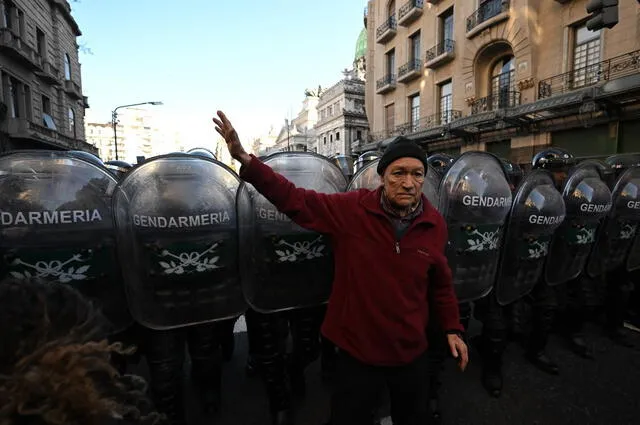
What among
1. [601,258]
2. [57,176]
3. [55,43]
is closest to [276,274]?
[57,176]

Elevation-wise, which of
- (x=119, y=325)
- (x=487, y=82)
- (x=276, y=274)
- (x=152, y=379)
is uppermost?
(x=487, y=82)

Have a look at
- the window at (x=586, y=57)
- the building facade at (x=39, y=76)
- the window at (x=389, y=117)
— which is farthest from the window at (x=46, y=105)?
the window at (x=586, y=57)

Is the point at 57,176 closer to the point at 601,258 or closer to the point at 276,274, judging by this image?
the point at 276,274

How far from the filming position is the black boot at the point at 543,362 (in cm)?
319

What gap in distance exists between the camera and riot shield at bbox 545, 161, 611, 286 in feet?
9.80

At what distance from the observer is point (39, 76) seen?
2294 centimetres

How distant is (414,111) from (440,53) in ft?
14.6

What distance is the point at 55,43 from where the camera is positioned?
1017 inches

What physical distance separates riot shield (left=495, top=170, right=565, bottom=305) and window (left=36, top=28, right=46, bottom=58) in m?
31.8

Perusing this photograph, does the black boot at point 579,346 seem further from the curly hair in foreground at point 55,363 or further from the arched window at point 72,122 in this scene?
the arched window at point 72,122

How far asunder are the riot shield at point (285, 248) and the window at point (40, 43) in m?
30.9

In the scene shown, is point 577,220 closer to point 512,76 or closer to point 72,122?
point 512,76

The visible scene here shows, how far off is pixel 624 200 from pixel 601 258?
2.02 ft

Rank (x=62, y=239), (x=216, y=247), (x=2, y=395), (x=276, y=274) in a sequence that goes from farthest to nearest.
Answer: (x=276, y=274), (x=216, y=247), (x=62, y=239), (x=2, y=395)
